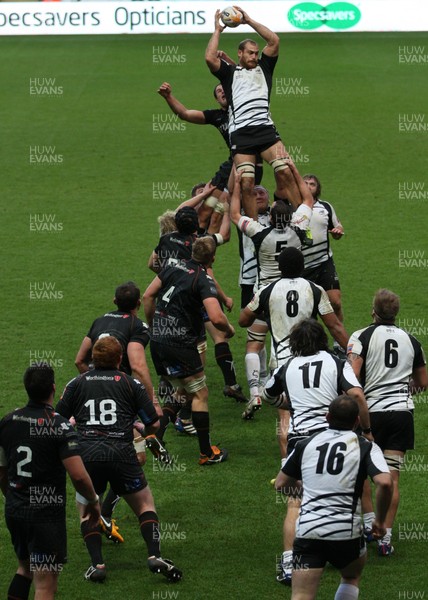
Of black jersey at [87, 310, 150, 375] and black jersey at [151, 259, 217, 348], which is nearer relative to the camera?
black jersey at [87, 310, 150, 375]

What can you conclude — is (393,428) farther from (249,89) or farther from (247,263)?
(249,89)

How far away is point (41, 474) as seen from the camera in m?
7.73

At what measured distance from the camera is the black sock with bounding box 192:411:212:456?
10.8 metres

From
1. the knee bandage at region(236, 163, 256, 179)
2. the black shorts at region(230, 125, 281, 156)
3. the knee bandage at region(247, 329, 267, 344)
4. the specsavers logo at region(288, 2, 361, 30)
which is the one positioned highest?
the specsavers logo at region(288, 2, 361, 30)

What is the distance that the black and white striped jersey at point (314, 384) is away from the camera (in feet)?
27.5

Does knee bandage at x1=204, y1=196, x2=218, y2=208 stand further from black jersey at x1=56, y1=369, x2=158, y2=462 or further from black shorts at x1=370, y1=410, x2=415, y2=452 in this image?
black jersey at x1=56, y1=369, x2=158, y2=462

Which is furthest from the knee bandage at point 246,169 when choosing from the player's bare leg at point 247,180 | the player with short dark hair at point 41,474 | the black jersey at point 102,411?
the player with short dark hair at point 41,474

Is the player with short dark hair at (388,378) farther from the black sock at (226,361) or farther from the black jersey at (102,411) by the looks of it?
the black sock at (226,361)

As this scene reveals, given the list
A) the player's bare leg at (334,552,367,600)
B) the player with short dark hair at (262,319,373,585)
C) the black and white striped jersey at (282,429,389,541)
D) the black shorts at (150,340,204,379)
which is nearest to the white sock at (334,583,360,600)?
the player's bare leg at (334,552,367,600)

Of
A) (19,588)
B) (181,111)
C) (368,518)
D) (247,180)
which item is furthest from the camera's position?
(181,111)

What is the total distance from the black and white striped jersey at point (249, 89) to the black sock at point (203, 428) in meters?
3.69

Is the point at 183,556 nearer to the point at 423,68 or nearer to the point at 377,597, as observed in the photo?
the point at 377,597

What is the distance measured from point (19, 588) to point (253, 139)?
255 inches

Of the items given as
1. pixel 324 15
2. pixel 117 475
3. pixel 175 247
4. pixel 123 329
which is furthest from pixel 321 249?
pixel 324 15
